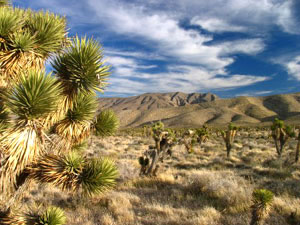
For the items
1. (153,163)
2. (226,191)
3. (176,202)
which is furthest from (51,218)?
(153,163)

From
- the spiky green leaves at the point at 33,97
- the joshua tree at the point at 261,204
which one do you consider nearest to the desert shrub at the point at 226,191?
the joshua tree at the point at 261,204

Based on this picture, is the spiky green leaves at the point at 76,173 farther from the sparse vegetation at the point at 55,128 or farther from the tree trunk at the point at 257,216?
the tree trunk at the point at 257,216

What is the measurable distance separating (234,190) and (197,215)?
6.21 ft

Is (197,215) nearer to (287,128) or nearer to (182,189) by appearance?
(182,189)

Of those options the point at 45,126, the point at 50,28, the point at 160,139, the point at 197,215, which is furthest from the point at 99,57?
the point at 160,139

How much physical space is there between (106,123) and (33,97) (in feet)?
5.16

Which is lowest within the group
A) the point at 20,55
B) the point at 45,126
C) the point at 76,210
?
the point at 76,210

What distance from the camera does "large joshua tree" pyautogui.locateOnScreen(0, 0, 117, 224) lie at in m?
2.92

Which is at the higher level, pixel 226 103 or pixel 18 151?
pixel 226 103

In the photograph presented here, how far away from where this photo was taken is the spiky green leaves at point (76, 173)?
3242 mm

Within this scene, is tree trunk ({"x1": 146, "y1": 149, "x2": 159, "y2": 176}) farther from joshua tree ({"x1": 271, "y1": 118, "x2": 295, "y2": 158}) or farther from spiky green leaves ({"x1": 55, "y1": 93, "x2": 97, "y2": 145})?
joshua tree ({"x1": 271, "y1": 118, "x2": 295, "y2": 158})

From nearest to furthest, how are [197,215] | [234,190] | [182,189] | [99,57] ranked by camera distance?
[99,57], [197,215], [234,190], [182,189]

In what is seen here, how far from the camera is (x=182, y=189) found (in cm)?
745

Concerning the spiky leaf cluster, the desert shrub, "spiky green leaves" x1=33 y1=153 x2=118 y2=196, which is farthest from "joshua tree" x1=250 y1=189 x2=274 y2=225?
the spiky leaf cluster
